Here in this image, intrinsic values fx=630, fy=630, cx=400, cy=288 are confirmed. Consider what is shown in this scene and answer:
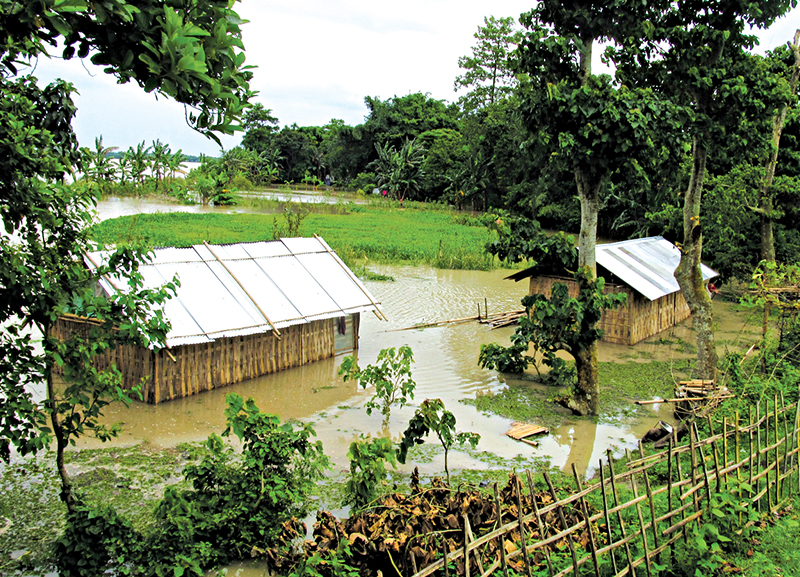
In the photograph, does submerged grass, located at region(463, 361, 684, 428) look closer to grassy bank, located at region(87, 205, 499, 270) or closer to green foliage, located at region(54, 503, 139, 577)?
green foliage, located at region(54, 503, 139, 577)

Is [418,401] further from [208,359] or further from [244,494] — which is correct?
[244,494]

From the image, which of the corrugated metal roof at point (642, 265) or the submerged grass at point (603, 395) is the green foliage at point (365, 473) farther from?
the corrugated metal roof at point (642, 265)

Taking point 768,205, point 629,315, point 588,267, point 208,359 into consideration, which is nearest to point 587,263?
point 588,267

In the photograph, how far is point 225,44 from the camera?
2.71 m

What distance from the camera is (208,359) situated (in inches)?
357

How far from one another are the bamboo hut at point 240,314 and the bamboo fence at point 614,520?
5.25 m

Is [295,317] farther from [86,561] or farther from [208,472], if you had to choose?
[86,561]

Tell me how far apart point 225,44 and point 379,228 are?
25.1 m

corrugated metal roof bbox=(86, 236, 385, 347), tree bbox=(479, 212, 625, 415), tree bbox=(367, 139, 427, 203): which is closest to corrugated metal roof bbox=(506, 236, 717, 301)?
tree bbox=(479, 212, 625, 415)

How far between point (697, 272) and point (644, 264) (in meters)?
4.36

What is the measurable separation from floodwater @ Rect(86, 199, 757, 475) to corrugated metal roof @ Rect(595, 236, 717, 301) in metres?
1.13

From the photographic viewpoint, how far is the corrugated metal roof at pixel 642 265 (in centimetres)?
1262

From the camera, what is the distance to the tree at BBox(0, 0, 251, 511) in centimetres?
252

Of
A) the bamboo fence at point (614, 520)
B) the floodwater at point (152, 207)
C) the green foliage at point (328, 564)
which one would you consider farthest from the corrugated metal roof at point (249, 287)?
the floodwater at point (152, 207)
